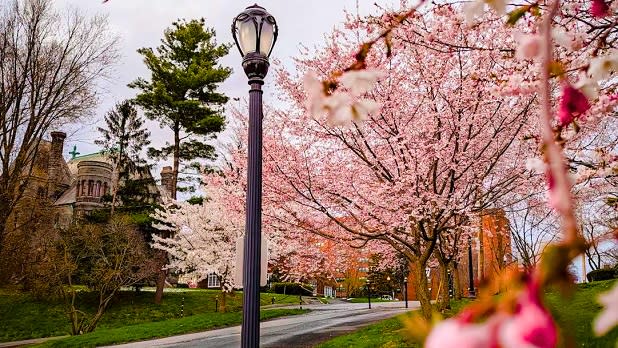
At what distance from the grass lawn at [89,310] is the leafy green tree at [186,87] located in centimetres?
603

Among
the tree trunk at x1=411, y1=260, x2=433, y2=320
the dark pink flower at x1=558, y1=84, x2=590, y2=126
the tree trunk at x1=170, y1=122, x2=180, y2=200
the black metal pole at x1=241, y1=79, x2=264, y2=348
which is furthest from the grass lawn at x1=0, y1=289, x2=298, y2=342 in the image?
the dark pink flower at x1=558, y1=84, x2=590, y2=126

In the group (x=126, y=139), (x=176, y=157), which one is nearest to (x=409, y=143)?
(x=176, y=157)

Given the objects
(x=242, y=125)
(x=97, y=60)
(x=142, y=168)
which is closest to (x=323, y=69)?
(x=242, y=125)

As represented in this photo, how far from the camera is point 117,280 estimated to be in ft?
72.2

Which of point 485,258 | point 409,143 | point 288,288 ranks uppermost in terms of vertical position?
point 409,143

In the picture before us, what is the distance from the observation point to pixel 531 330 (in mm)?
491

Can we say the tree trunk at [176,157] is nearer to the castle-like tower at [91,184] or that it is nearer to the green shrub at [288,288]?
the green shrub at [288,288]

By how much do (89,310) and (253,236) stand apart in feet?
73.5

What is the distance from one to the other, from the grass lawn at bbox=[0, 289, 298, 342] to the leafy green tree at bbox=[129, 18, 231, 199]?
19.8ft

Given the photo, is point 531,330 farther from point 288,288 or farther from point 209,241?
point 288,288

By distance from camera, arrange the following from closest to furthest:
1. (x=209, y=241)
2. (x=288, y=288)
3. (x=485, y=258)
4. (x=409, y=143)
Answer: (x=409, y=143)
(x=209, y=241)
(x=485, y=258)
(x=288, y=288)

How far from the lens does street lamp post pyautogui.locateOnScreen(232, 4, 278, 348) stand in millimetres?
4648

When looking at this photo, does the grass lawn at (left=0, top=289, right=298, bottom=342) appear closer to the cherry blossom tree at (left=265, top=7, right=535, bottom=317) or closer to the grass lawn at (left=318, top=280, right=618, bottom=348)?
the grass lawn at (left=318, top=280, right=618, bottom=348)

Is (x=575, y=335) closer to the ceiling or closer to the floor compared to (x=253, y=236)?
closer to the floor
